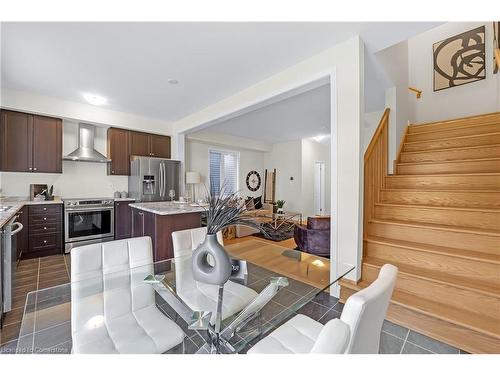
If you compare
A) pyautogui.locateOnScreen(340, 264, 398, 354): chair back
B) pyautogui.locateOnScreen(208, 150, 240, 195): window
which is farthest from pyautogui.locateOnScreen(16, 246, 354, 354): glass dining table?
pyautogui.locateOnScreen(208, 150, 240, 195): window

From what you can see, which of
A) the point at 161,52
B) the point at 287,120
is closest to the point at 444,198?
the point at 287,120

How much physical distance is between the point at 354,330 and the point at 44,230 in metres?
4.57

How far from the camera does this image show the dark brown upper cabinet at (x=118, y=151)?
175 inches

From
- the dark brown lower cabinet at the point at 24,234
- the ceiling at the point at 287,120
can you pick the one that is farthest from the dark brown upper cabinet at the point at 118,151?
the ceiling at the point at 287,120

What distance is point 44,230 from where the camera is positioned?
11.5 feet

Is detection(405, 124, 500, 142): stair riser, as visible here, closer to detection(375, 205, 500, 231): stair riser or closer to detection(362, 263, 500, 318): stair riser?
detection(375, 205, 500, 231): stair riser

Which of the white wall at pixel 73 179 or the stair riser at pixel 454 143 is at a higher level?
the stair riser at pixel 454 143

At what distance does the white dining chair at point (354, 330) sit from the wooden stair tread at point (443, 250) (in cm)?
162

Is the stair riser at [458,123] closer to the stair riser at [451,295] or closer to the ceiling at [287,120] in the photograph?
the ceiling at [287,120]

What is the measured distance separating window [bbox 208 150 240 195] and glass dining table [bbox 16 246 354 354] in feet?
17.0

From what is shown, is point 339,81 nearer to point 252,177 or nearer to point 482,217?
point 482,217

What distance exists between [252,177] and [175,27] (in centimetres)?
618

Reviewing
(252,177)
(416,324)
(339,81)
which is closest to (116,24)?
(339,81)

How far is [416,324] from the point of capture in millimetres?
1788
